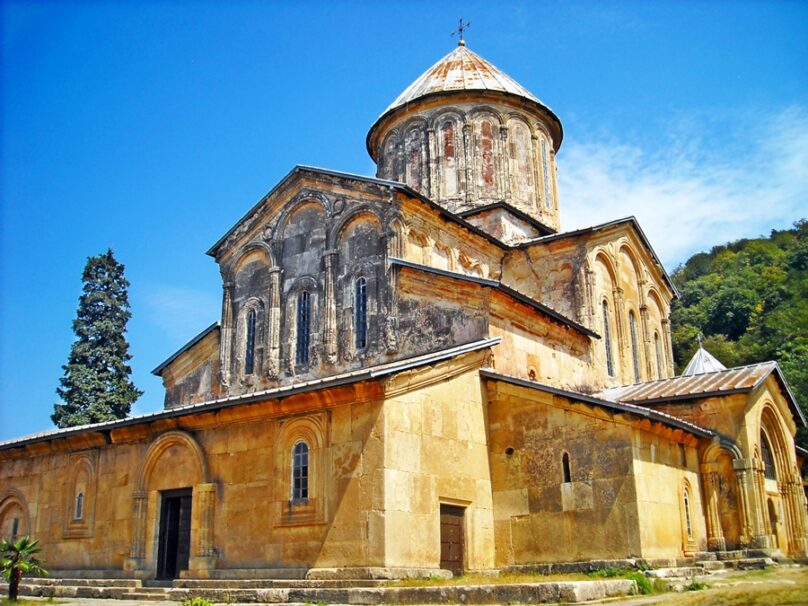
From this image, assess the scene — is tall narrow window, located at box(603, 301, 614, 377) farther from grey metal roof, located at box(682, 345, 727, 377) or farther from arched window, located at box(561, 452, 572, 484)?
arched window, located at box(561, 452, 572, 484)

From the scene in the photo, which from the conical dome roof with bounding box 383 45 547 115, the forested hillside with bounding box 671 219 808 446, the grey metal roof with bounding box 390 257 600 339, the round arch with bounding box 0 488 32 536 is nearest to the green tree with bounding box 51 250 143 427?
the round arch with bounding box 0 488 32 536

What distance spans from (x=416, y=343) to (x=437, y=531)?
414 centimetres

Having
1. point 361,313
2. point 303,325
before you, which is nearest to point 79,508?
point 303,325

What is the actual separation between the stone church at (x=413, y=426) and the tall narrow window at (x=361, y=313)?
0.04m

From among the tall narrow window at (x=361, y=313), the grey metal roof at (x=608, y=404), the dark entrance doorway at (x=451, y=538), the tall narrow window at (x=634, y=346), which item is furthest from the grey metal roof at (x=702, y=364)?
the dark entrance doorway at (x=451, y=538)

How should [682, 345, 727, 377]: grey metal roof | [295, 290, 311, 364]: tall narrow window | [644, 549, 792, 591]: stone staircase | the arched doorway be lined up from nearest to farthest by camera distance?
[644, 549, 792, 591]: stone staircase → the arched doorway → [295, 290, 311, 364]: tall narrow window → [682, 345, 727, 377]: grey metal roof

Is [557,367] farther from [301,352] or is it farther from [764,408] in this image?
[301,352]

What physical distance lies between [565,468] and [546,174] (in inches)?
499

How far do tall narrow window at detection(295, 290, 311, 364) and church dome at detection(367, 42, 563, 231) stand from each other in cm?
645

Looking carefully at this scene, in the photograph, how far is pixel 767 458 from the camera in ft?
57.7

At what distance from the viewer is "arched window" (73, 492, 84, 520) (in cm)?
1700

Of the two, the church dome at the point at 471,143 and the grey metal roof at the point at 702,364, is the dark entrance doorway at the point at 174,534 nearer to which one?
the church dome at the point at 471,143

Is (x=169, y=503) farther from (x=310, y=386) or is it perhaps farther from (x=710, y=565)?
(x=710, y=565)

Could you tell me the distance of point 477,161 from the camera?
76.3 ft
